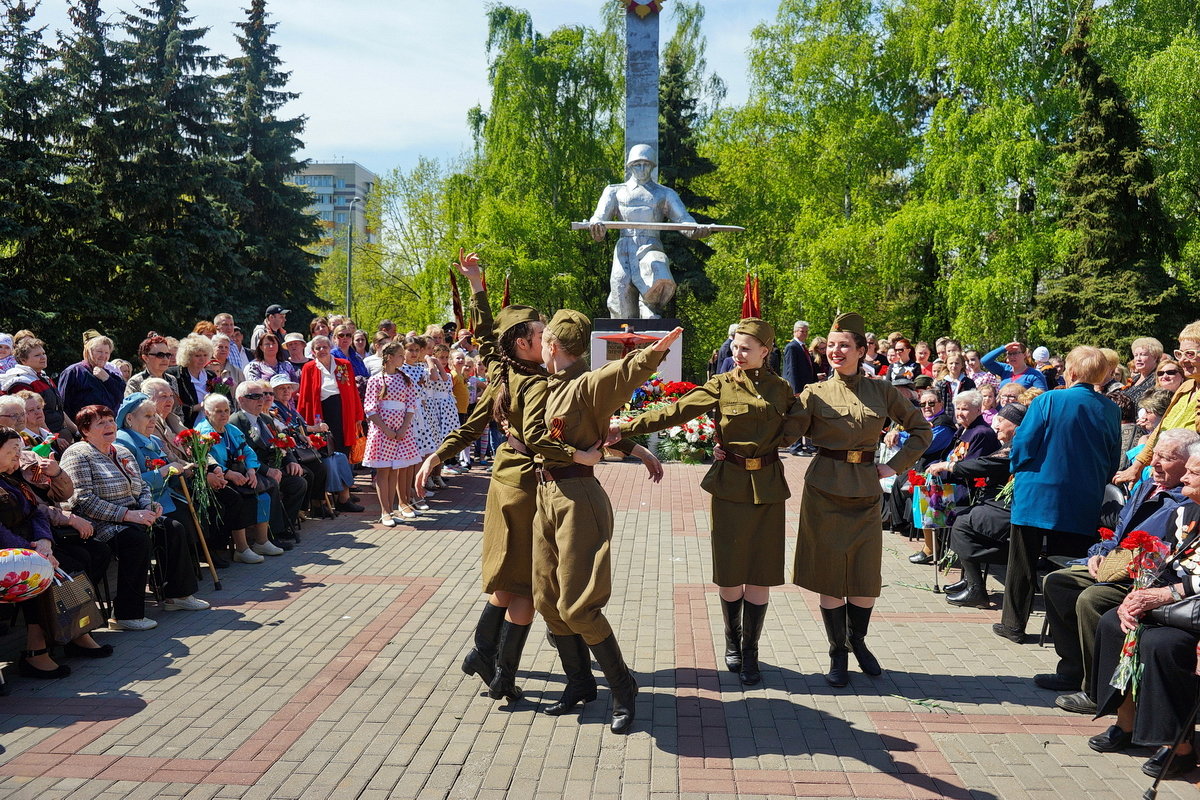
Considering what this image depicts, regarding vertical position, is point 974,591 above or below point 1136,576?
below

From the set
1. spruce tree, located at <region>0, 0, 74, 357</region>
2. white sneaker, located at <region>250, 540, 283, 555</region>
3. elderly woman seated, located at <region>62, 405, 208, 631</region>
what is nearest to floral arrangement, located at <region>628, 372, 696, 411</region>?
white sneaker, located at <region>250, 540, 283, 555</region>

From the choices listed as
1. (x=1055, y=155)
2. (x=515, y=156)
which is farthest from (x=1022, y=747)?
(x=515, y=156)

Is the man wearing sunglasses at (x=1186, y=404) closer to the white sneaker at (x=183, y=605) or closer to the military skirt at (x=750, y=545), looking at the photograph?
the military skirt at (x=750, y=545)

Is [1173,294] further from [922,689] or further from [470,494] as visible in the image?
[922,689]

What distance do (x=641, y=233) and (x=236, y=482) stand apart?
10.9m

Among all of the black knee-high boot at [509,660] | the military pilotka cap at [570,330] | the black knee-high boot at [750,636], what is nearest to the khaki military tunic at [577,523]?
the military pilotka cap at [570,330]

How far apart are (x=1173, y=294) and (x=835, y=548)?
22563mm

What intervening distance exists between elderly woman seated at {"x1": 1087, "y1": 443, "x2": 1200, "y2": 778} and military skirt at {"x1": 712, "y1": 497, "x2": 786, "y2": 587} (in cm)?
168

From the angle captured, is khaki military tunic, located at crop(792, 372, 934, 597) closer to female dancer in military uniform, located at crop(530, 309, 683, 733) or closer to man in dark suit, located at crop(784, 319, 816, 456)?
female dancer in military uniform, located at crop(530, 309, 683, 733)

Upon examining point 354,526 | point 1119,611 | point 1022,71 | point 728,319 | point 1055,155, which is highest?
point 1022,71

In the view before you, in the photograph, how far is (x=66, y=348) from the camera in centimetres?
1945

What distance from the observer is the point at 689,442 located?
13.6 metres

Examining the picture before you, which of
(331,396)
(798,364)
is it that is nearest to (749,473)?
A: (331,396)

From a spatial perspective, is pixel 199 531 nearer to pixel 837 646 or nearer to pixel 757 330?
pixel 757 330
